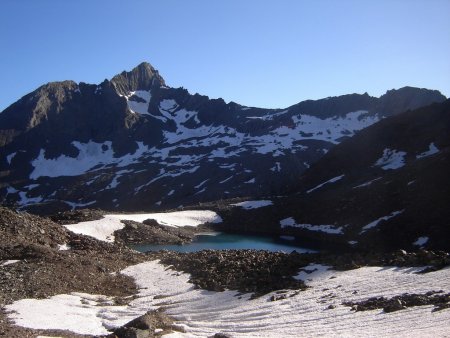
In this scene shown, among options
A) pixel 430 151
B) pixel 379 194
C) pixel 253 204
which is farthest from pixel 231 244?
pixel 430 151

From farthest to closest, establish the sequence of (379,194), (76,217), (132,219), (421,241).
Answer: (132,219) → (379,194) → (76,217) → (421,241)

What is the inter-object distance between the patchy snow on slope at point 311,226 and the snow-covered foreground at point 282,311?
4352 centimetres

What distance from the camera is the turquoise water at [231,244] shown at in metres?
65.0

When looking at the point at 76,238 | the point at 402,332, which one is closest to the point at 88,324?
the point at 402,332

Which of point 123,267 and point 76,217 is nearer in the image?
point 123,267

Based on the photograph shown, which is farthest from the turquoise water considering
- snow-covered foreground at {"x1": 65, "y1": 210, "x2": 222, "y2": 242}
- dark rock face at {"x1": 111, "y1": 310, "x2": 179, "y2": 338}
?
dark rock face at {"x1": 111, "y1": 310, "x2": 179, "y2": 338}

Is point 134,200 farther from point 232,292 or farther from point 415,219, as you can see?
point 232,292

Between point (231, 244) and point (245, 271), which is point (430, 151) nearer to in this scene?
point (231, 244)

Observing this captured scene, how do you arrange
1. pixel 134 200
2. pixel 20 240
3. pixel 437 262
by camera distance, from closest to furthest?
pixel 437 262, pixel 20 240, pixel 134 200

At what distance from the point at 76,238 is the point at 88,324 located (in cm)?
2997

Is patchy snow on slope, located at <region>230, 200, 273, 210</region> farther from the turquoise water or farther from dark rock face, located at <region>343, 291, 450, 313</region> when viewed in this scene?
dark rock face, located at <region>343, 291, 450, 313</region>

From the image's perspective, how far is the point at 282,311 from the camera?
23.9 metres

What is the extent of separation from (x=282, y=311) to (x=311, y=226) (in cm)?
5828

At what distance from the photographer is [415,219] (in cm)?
6512
